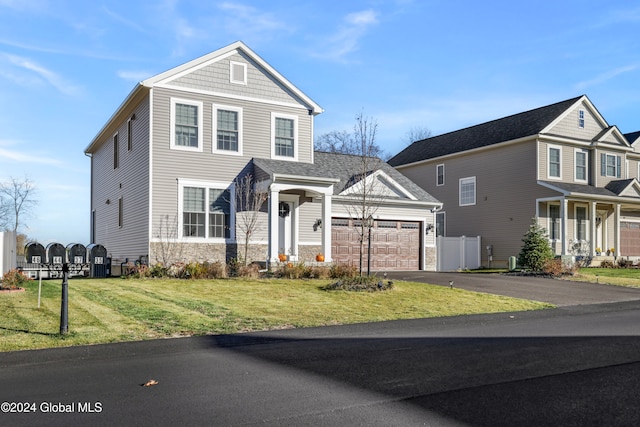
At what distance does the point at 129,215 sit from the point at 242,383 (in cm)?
1792

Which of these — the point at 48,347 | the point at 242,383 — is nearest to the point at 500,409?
the point at 242,383

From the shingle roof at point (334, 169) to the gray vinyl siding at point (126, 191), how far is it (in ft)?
14.3

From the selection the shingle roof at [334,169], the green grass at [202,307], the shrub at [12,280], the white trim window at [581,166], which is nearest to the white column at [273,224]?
the shingle roof at [334,169]

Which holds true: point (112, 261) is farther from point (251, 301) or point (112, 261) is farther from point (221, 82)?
point (251, 301)

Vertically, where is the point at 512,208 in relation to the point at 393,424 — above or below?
above

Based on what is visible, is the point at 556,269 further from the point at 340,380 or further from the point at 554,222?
the point at 340,380

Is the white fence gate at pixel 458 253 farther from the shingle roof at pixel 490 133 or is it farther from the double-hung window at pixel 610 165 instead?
the double-hung window at pixel 610 165

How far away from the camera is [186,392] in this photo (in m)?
6.08

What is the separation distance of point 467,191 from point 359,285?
64.2 feet

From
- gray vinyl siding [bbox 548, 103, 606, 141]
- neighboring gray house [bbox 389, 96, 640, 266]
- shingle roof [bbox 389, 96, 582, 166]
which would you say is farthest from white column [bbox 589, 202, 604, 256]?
shingle roof [bbox 389, 96, 582, 166]

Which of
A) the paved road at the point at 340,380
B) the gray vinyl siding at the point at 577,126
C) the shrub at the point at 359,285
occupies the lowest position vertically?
the paved road at the point at 340,380

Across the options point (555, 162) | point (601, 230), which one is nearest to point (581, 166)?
point (555, 162)

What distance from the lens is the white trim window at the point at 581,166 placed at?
31672 mm

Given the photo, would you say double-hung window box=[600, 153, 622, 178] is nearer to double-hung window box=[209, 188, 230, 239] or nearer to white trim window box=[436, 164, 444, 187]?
white trim window box=[436, 164, 444, 187]
